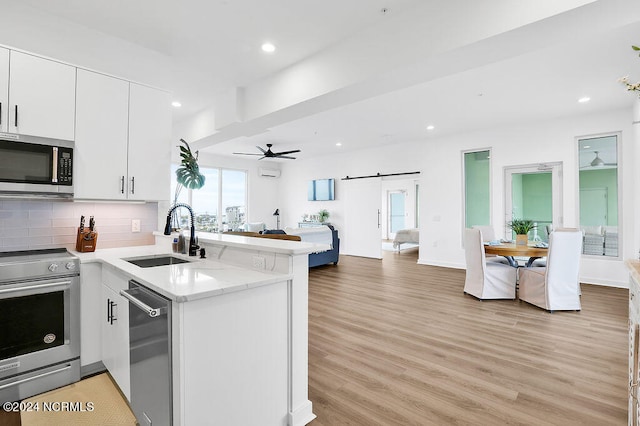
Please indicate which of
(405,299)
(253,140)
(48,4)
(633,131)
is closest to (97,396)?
(48,4)

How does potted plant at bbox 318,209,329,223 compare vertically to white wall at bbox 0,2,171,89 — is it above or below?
below

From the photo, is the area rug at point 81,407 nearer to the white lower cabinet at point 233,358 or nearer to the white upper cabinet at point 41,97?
the white lower cabinet at point 233,358

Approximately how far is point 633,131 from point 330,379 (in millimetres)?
6000

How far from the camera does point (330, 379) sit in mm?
2314

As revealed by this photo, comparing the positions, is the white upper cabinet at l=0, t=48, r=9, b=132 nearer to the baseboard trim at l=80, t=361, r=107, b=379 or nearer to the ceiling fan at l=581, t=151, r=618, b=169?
the baseboard trim at l=80, t=361, r=107, b=379

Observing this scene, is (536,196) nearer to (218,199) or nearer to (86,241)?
(86,241)

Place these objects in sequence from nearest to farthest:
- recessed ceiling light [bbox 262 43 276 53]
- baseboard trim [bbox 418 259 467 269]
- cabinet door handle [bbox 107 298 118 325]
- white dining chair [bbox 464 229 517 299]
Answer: cabinet door handle [bbox 107 298 118 325] → recessed ceiling light [bbox 262 43 276 53] → white dining chair [bbox 464 229 517 299] → baseboard trim [bbox 418 259 467 269]

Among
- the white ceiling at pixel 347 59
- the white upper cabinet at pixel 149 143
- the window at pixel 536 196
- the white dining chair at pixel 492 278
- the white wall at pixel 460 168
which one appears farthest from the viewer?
the window at pixel 536 196

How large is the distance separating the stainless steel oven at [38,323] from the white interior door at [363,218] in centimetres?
685

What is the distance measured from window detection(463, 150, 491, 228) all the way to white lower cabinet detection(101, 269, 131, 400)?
652 centimetres

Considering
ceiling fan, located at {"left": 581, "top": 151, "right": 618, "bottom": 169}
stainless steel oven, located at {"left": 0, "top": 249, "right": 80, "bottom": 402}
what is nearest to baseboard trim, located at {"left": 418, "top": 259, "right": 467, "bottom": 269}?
ceiling fan, located at {"left": 581, "top": 151, "right": 618, "bottom": 169}

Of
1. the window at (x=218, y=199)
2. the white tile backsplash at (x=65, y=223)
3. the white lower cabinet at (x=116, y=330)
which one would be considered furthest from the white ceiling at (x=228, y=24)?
the window at (x=218, y=199)

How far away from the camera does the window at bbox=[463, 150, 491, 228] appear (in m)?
6.44

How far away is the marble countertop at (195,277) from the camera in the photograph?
144 cm
